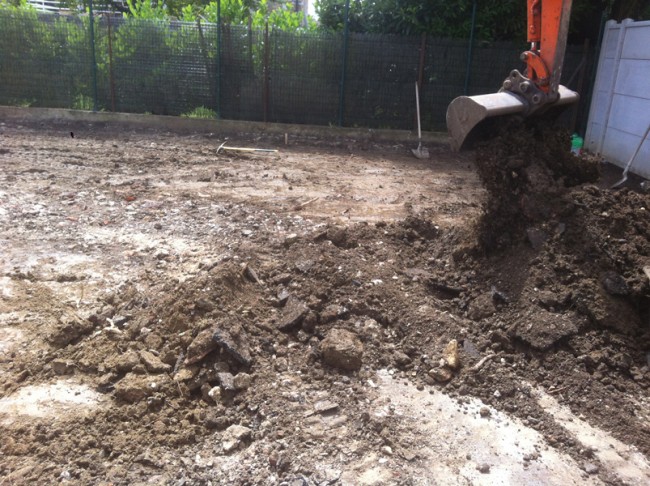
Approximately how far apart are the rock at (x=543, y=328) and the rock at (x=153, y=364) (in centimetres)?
256

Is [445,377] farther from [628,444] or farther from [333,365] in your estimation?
[628,444]

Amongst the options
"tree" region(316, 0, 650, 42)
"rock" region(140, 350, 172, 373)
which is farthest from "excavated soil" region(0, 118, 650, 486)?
"tree" region(316, 0, 650, 42)

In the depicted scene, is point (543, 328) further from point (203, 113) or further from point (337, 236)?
point (203, 113)

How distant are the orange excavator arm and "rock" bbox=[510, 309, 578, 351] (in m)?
1.75

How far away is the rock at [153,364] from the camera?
4.16 metres

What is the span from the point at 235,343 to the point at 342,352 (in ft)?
2.48

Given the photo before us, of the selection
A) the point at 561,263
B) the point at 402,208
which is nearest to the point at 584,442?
the point at 561,263

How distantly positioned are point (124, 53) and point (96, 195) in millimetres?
7487

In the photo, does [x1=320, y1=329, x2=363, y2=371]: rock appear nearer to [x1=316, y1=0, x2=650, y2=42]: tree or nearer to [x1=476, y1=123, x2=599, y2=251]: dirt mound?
[x1=476, y1=123, x2=599, y2=251]: dirt mound

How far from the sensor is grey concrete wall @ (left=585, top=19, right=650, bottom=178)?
10.2 m

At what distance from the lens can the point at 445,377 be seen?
13.8 ft

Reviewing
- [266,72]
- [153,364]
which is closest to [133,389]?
[153,364]

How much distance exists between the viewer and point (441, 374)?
420 cm

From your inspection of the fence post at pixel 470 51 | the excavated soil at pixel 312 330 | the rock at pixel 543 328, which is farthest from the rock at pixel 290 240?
the fence post at pixel 470 51
